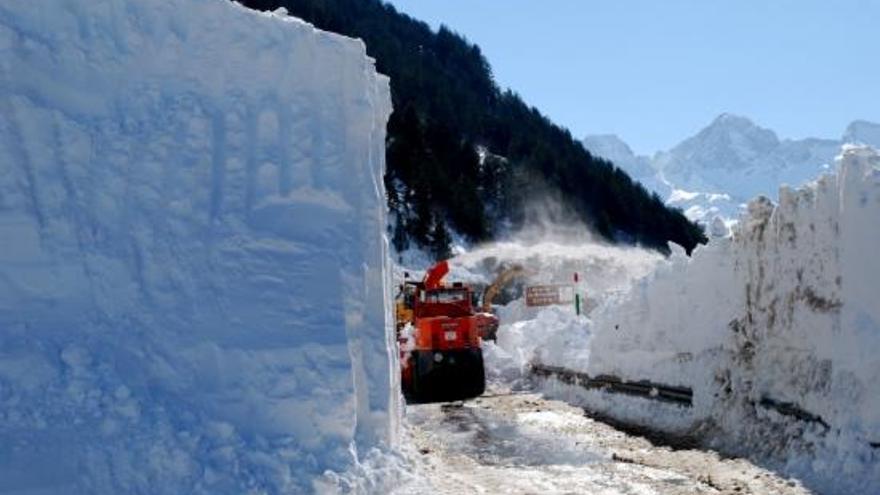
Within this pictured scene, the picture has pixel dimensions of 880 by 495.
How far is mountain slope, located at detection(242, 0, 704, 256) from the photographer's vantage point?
55438mm

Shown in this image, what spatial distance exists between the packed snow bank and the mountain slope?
3640 centimetres

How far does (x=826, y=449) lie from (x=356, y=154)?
18.8ft

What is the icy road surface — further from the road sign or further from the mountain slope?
the mountain slope

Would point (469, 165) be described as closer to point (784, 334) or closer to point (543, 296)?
point (543, 296)

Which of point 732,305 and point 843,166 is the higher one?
point 843,166

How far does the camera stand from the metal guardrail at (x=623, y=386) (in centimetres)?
1370

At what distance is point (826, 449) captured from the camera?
9281 millimetres

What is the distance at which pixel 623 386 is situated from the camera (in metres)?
15.8

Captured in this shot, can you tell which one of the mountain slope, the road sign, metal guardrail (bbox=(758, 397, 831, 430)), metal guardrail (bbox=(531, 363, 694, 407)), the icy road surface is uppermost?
the mountain slope

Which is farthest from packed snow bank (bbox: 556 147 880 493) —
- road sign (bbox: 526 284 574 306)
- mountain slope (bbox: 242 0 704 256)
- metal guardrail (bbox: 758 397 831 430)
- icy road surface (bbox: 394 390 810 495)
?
mountain slope (bbox: 242 0 704 256)

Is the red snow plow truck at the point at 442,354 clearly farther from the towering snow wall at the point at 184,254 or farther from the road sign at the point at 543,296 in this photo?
the road sign at the point at 543,296

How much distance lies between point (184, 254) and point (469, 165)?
54774mm

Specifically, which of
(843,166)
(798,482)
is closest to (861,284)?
(843,166)

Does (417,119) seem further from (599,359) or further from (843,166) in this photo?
(843,166)
